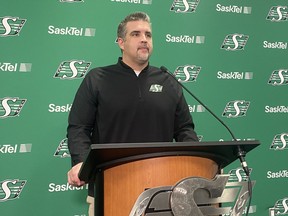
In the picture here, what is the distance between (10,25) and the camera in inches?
89.5

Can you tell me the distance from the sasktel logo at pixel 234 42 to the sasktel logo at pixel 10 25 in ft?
4.88

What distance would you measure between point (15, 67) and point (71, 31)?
0.43 meters

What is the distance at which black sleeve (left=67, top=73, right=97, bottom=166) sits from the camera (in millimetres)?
1717

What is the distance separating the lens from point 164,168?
1.10m

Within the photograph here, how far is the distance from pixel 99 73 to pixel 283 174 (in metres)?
1.86

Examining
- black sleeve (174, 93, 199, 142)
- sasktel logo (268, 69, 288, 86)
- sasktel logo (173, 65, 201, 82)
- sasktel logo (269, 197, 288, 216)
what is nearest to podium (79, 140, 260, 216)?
black sleeve (174, 93, 199, 142)

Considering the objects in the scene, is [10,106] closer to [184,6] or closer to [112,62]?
[112,62]

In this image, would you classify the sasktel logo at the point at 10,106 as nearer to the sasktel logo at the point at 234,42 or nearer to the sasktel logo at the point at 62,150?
the sasktel logo at the point at 62,150

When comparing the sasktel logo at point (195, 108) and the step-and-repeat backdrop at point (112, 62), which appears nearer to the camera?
the step-and-repeat backdrop at point (112, 62)

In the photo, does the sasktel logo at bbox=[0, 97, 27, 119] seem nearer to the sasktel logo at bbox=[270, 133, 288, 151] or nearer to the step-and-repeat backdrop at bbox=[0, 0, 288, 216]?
the step-and-repeat backdrop at bbox=[0, 0, 288, 216]

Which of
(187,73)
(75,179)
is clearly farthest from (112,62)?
(75,179)

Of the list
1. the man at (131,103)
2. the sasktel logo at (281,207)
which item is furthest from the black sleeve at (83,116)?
the sasktel logo at (281,207)

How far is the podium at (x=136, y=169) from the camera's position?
42.6 inches

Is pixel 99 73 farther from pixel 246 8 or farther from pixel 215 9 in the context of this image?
pixel 246 8
